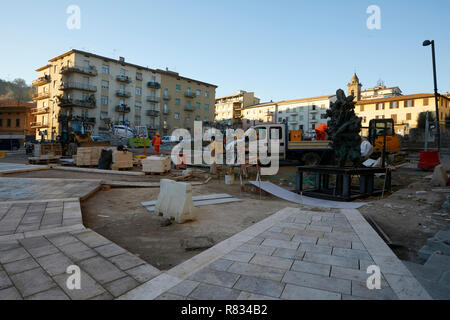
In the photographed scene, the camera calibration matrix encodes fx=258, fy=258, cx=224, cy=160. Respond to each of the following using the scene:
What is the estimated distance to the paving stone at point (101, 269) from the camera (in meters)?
2.65

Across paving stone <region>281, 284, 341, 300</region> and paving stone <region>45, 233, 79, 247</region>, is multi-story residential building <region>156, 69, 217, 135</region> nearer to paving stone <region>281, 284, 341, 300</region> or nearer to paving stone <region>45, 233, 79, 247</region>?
paving stone <region>45, 233, 79, 247</region>

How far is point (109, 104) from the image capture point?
44.1 metres

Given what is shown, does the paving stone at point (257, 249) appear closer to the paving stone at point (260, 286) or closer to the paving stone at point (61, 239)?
the paving stone at point (260, 286)

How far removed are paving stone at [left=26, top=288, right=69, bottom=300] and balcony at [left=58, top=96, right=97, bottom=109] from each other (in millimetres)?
44273

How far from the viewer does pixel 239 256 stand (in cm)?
325

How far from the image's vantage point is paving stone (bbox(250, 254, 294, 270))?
116 inches

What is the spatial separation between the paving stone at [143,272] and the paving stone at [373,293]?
198cm

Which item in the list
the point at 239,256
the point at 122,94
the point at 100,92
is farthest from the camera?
the point at 122,94

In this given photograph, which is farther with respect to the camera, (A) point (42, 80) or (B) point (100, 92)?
(A) point (42, 80)

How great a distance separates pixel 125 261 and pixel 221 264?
45.0 inches

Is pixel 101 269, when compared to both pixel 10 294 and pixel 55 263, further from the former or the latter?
pixel 10 294

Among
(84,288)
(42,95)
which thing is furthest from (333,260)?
(42,95)

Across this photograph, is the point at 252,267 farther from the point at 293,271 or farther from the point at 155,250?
the point at 155,250

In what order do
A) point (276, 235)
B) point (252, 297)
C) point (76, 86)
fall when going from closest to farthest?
1. point (252, 297)
2. point (276, 235)
3. point (76, 86)
